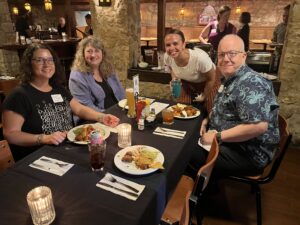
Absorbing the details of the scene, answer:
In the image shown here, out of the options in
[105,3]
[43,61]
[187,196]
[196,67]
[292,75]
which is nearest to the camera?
[187,196]

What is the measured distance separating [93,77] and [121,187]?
1.43 metres

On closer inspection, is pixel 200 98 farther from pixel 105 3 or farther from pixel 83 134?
pixel 105 3

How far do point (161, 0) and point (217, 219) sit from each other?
302 cm

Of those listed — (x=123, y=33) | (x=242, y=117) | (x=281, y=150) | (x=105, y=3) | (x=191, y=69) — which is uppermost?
(x=105, y=3)

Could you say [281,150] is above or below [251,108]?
below

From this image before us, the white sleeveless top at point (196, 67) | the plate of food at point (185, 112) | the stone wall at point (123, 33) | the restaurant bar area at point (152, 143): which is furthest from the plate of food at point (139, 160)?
the stone wall at point (123, 33)

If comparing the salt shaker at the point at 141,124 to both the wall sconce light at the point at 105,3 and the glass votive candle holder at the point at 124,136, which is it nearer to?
the glass votive candle holder at the point at 124,136

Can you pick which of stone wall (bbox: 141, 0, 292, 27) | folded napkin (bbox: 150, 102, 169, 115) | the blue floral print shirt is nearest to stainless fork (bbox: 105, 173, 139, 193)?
the blue floral print shirt

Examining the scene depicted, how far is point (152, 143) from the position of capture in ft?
4.70

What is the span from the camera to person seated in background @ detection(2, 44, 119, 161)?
147cm

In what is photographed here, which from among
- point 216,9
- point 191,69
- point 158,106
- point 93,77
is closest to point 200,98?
point 191,69

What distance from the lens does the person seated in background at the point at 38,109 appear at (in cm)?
147

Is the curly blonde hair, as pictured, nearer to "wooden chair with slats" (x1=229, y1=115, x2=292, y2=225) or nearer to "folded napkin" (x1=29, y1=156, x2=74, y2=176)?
"folded napkin" (x1=29, y1=156, x2=74, y2=176)

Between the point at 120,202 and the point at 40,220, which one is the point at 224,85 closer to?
the point at 120,202
